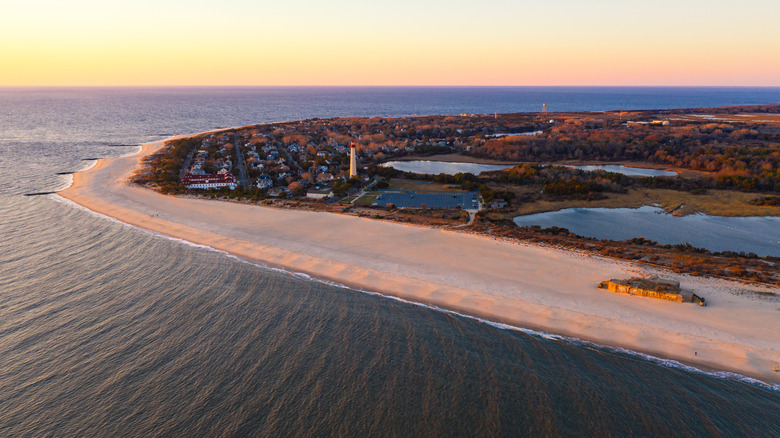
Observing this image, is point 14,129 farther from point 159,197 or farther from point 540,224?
point 540,224

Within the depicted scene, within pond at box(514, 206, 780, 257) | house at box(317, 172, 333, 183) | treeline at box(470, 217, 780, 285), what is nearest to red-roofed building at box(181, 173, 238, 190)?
house at box(317, 172, 333, 183)

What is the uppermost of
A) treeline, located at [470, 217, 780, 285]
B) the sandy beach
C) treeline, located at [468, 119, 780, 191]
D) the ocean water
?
treeline, located at [468, 119, 780, 191]

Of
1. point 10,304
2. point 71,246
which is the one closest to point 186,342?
point 10,304

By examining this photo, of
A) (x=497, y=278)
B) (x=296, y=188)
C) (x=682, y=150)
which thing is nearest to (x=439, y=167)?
(x=296, y=188)

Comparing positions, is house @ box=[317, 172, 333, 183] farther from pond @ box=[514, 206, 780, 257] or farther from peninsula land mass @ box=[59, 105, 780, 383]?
pond @ box=[514, 206, 780, 257]

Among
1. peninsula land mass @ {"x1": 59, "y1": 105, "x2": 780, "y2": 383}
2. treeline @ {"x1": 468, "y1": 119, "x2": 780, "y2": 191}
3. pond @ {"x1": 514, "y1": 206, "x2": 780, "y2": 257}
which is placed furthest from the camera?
treeline @ {"x1": 468, "y1": 119, "x2": 780, "y2": 191}

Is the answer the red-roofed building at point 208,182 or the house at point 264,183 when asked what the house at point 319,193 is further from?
the red-roofed building at point 208,182

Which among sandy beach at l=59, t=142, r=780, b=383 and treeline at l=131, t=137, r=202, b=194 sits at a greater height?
treeline at l=131, t=137, r=202, b=194
